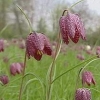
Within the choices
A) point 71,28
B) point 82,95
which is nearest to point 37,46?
point 71,28

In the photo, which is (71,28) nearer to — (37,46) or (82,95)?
(37,46)

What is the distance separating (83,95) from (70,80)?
1736 mm

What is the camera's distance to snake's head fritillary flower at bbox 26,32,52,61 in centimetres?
136

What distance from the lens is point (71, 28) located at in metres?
1.32

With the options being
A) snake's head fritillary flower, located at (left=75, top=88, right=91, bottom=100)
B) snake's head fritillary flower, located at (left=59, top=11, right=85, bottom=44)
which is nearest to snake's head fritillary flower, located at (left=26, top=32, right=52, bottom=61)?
snake's head fritillary flower, located at (left=59, top=11, right=85, bottom=44)

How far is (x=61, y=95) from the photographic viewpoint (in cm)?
252

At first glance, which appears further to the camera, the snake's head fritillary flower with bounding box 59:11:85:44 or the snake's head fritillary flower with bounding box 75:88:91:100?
the snake's head fritillary flower with bounding box 75:88:91:100

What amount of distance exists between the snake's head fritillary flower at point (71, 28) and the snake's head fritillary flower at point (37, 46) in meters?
0.11

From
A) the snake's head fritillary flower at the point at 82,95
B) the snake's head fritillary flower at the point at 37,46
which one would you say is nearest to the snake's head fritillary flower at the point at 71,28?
the snake's head fritillary flower at the point at 37,46

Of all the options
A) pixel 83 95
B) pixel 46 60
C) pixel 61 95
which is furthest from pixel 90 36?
pixel 83 95

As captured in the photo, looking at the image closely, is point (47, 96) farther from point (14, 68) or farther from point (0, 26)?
point (0, 26)

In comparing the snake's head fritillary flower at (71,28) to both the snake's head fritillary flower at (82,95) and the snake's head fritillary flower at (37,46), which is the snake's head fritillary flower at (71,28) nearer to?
the snake's head fritillary flower at (37,46)

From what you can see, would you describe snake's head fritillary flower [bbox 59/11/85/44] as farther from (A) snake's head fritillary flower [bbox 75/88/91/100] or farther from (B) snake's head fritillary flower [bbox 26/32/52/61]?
(A) snake's head fritillary flower [bbox 75/88/91/100]

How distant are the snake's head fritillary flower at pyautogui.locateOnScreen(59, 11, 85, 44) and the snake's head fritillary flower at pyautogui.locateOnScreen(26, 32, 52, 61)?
106mm
